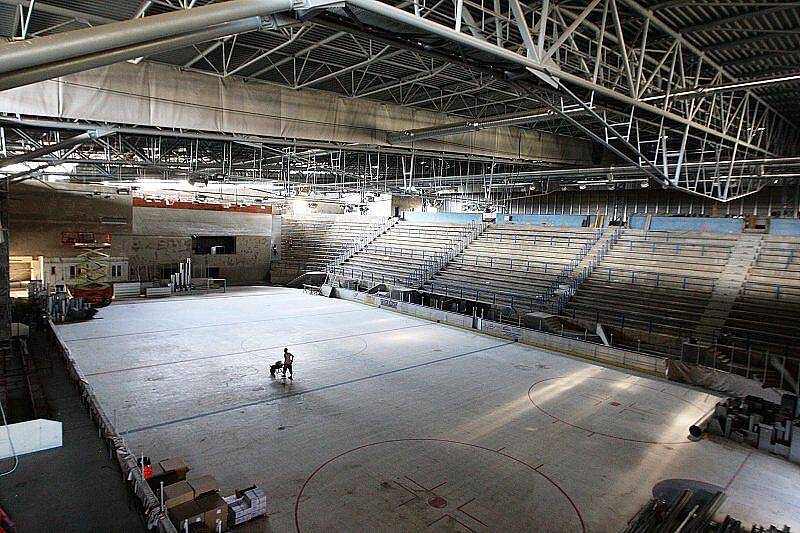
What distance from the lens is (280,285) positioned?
1453 inches

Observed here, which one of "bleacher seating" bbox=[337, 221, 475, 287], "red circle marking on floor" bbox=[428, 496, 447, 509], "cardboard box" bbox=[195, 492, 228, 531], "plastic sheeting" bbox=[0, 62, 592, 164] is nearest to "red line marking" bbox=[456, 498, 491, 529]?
"red circle marking on floor" bbox=[428, 496, 447, 509]

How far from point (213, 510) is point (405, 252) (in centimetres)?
2702

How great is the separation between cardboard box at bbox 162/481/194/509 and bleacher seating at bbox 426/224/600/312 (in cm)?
1672

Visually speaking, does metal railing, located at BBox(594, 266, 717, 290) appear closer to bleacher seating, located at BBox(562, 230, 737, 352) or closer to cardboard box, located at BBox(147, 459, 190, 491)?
bleacher seating, located at BBox(562, 230, 737, 352)

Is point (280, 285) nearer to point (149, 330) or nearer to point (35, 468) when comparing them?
point (149, 330)

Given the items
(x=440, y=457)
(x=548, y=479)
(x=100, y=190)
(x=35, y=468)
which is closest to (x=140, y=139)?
(x=100, y=190)

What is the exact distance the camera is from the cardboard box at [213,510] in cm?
633

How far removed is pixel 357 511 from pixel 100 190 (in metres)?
30.6

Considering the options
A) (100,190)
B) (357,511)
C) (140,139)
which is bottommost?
(357,511)

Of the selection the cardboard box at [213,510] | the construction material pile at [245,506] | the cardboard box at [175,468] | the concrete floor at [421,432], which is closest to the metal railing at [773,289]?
the concrete floor at [421,432]

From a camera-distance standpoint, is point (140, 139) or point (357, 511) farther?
point (140, 139)

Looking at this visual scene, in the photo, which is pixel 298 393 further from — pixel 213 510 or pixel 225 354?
pixel 213 510

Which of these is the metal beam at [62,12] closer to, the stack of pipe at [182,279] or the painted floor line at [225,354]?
the painted floor line at [225,354]

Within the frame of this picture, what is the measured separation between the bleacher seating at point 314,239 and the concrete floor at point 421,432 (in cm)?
2049
